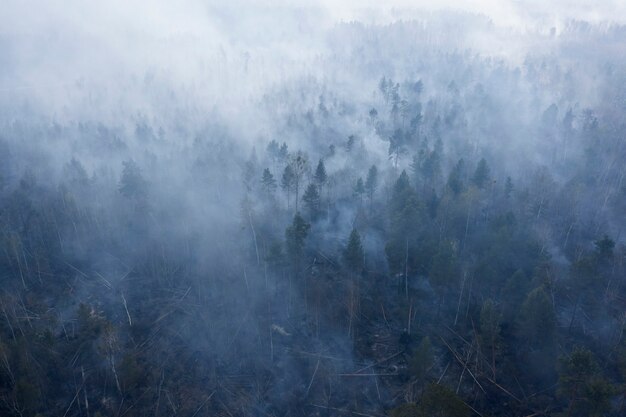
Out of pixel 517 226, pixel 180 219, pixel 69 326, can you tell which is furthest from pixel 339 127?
pixel 69 326

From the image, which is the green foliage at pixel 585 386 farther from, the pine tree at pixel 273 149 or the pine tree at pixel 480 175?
the pine tree at pixel 273 149

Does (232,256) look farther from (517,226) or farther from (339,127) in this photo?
(339,127)

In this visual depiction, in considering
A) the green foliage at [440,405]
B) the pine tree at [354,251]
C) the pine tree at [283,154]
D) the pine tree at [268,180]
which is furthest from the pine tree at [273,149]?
the green foliage at [440,405]

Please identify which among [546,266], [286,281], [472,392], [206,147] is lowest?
[472,392]

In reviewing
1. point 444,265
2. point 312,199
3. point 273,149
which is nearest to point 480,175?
point 444,265

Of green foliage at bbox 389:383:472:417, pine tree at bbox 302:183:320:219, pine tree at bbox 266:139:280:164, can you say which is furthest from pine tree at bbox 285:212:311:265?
pine tree at bbox 266:139:280:164

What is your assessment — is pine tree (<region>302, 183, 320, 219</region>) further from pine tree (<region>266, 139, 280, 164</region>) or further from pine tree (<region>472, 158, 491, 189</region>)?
pine tree (<region>472, 158, 491, 189</region>)

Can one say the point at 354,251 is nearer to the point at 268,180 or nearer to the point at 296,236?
the point at 296,236

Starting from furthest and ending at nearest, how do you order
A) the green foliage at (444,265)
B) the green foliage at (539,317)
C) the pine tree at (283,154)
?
the pine tree at (283,154)
the green foliage at (444,265)
the green foliage at (539,317)
